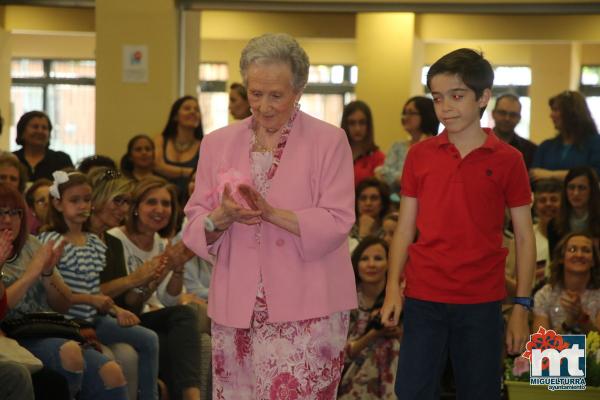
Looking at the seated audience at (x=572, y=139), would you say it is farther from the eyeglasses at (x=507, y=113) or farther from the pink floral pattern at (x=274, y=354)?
the pink floral pattern at (x=274, y=354)

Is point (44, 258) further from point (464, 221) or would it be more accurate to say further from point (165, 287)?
point (464, 221)

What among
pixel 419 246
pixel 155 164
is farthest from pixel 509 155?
pixel 155 164

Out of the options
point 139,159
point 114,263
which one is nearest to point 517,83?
point 139,159

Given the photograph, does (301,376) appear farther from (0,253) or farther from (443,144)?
(0,253)

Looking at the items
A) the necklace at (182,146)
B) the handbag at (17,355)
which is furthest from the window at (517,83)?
the handbag at (17,355)

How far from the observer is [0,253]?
13.9 feet

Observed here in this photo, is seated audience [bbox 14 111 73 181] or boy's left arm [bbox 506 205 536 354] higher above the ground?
seated audience [bbox 14 111 73 181]

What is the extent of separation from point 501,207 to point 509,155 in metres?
0.17

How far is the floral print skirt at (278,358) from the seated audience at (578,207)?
3651 millimetres

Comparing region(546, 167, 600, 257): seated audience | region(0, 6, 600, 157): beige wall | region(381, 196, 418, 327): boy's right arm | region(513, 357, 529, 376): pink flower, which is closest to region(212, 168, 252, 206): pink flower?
region(381, 196, 418, 327): boy's right arm

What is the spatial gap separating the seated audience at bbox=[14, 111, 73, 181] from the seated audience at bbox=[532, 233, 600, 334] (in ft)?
11.7

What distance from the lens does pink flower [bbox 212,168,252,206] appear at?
10.00ft
